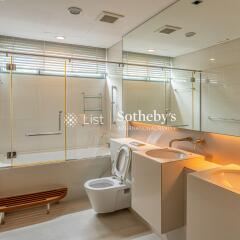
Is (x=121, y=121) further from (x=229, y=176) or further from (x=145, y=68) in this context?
(x=229, y=176)

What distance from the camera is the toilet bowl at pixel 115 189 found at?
102 inches

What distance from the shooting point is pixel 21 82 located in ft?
12.3

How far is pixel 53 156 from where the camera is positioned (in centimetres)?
351

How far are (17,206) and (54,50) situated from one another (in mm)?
2638

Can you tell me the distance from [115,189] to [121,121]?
141cm

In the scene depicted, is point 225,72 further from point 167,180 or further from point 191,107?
point 167,180

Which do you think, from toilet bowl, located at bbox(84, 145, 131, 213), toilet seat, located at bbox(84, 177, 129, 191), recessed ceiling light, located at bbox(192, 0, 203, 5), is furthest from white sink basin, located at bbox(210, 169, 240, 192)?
recessed ceiling light, located at bbox(192, 0, 203, 5)

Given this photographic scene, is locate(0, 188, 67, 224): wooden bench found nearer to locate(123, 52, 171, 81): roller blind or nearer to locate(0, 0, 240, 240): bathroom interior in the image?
locate(0, 0, 240, 240): bathroom interior

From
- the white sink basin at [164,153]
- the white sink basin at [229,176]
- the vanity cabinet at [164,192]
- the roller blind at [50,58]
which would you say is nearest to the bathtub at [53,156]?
the white sink basin at [164,153]

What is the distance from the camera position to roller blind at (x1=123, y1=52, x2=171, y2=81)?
2774mm

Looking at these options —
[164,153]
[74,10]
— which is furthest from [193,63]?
[74,10]

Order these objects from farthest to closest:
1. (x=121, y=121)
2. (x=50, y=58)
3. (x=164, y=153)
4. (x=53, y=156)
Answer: (x=50, y=58) < (x=121, y=121) < (x=53, y=156) < (x=164, y=153)

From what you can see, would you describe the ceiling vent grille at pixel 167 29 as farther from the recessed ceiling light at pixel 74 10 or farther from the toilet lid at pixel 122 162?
the toilet lid at pixel 122 162

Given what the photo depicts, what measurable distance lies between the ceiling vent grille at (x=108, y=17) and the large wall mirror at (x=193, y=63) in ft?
1.38
